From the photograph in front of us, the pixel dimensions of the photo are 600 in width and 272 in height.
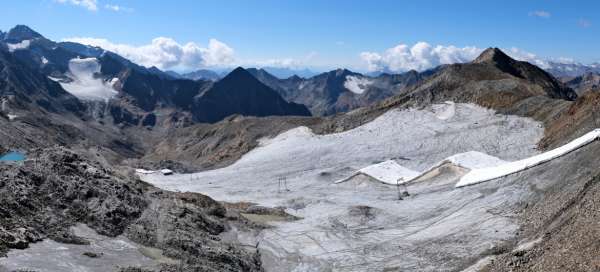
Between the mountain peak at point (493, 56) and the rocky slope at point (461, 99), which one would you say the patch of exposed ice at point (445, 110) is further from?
the mountain peak at point (493, 56)

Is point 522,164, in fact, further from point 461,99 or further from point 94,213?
point 461,99

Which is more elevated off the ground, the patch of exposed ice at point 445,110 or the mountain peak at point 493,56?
the mountain peak at point 493,56

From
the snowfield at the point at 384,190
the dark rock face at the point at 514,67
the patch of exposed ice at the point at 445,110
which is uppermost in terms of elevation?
the dark rock face at the point at 514,67

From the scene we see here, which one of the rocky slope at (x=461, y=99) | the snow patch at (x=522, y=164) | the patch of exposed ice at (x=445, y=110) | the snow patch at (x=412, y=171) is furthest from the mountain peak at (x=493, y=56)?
the snow patch at (x=522, y=164)

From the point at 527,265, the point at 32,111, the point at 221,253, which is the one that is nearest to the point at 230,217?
the point at 221,253

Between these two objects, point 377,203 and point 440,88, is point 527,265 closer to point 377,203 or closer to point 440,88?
point 377,203

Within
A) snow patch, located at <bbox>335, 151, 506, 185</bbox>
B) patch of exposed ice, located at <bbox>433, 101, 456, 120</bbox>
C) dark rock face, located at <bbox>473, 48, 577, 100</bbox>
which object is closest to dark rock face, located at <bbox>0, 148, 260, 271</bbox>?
snow patch, located at <bbox>335, 151, 506, 185</bbox>

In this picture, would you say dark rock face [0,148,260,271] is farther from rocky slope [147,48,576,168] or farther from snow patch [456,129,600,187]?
rocky slope [147,48,576,168]
